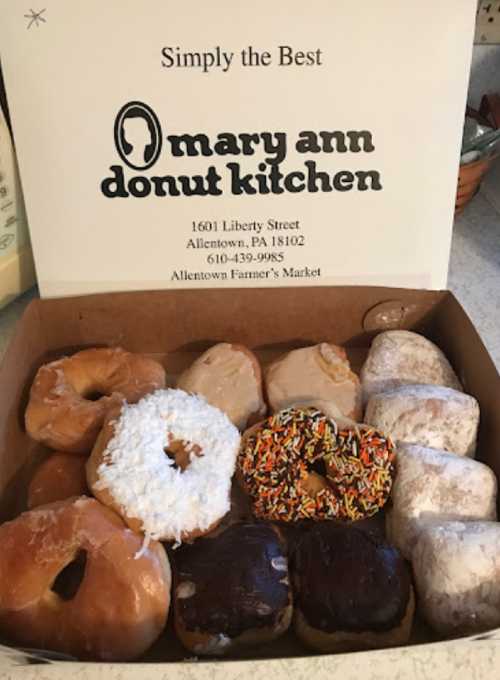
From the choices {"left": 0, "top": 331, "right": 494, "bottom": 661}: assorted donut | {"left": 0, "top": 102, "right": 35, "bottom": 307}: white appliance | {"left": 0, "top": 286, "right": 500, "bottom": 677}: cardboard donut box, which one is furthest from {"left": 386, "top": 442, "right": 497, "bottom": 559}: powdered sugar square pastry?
{"left": 0, "top": 102, "right": 35, "bottom": 307}: white appliance

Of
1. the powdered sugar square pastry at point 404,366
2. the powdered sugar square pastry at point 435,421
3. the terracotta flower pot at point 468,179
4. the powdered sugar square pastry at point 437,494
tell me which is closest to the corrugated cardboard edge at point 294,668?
the powdered sugar square pastry at point 437,494

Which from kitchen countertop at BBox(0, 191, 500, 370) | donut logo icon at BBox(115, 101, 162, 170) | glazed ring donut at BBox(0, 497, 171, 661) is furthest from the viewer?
kitchen countertop at BBox(0, 191, 500, 370)

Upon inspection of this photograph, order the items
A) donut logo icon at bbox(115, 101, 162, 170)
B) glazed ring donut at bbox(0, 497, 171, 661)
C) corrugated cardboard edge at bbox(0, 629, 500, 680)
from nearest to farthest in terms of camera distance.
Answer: corrugated cardboard edge at bbox(0, 629, 500, 680), glazed ring donut at bbox(0, 497, 171, 661), donut logo icon at bbox(115, 101, 162, 170)

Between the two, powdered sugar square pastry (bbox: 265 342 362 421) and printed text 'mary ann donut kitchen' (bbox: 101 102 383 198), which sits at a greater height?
printed text 'mary ann donut kitchen' (bbox: 101 102 383 198)

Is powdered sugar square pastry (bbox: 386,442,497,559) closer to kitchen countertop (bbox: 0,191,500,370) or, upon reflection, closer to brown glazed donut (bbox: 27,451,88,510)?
kitchen countertop (bbox: 0,191,500,370)

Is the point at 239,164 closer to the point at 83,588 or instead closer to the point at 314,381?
the point at 314,381

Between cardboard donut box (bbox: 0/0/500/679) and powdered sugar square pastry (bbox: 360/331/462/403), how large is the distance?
0.11 feet

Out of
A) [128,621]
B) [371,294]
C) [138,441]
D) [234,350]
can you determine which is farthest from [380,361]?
[128,621]

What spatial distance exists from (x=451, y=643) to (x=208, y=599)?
0.25m

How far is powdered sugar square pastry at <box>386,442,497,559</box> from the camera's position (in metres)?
0.83

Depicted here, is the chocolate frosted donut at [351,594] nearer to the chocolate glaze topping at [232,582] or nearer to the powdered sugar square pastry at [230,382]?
the chocolate glaze topping at [232,582]

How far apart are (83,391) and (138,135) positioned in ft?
1.22

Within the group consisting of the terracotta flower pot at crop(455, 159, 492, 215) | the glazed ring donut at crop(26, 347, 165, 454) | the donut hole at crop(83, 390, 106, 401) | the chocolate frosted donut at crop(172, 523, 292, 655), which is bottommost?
the chocolate frosted donut at crop(172, 523, 292, 655)

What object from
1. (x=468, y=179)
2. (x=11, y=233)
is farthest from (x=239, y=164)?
(x=468, y=179)
